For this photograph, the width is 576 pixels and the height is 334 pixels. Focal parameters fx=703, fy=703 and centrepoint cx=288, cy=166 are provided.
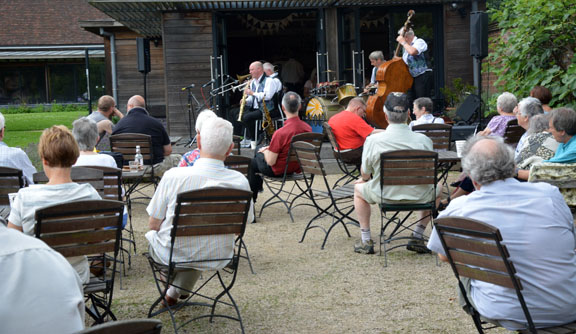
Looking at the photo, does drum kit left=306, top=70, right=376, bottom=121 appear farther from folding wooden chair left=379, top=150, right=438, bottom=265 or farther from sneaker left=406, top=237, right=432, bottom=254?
folding wooden chair left=379, top=150, right=438, bottom=265

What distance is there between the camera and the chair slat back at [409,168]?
488cm

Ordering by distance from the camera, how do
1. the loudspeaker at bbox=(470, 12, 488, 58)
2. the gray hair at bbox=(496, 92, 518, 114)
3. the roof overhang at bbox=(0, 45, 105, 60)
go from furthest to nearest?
1. the roof overhang at bbox=(0, 45, 105, 60)
2. the loudspeaker at bbox=(470, 12, 488, 58)
3. the gray hair at bbox=(496, 92, 518, 114)

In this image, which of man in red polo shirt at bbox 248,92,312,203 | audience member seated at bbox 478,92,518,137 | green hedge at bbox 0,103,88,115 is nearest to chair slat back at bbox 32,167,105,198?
man in red polo shirt at bbox 248,92,312,203

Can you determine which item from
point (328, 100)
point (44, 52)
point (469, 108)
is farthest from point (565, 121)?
point (44, 52)

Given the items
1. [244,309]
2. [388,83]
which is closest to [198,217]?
[244,309]

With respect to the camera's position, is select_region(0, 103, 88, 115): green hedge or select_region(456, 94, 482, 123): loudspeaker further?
select_region(0, 103, 88, 115): green hedge

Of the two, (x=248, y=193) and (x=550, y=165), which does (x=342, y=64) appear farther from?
(x=248, y=193)

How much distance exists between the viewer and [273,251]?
5.65 meters

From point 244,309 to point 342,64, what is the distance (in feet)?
28.8

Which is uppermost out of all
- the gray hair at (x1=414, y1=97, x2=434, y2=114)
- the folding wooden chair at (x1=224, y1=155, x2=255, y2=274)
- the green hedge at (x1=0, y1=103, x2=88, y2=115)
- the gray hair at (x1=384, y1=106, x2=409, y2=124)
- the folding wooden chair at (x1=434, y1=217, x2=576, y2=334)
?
the green hedge at (x1=0, y1=103, x2=88, y2=115)

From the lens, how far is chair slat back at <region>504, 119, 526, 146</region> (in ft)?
21.7

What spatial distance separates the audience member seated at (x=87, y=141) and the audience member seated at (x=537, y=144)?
10.0ft

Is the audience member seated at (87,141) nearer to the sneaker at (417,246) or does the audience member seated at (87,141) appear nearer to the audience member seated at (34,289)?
the sneaker at (417,246)

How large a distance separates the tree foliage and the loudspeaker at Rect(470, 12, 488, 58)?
0.79 feet
